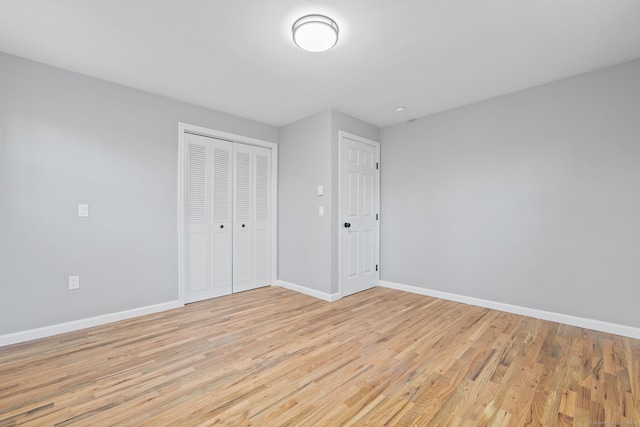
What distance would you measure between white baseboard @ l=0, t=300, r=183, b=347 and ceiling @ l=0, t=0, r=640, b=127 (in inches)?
97.8

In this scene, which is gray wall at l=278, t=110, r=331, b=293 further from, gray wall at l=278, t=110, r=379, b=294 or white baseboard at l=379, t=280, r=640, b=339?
white baseboard at l=379, t=280, r=640, b=339

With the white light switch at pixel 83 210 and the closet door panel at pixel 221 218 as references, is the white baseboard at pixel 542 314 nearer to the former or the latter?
the closet door panel at pixel 221 218

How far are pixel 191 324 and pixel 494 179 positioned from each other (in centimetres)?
383

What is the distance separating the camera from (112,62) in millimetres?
2602

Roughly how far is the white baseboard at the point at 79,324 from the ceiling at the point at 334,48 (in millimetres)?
2484

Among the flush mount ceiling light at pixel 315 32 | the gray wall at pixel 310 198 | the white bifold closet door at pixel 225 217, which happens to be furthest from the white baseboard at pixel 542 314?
the flush mount ceiling light at pixel 315 32

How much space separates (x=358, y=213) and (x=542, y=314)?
7.95ft

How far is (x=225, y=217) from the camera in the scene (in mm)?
3959

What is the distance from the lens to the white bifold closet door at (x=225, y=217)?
3641 millimetres

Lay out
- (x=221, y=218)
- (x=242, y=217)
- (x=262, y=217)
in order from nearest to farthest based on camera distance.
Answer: (x=221, y=218) → (x=242, y=217) → (x=262, y=217)

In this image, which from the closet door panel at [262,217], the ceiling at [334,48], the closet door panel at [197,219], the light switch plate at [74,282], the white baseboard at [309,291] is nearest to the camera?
the ceiling at [334,48]

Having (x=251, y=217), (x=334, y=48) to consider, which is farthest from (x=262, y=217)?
(x=334, y=48)

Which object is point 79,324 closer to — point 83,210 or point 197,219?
point 83,210

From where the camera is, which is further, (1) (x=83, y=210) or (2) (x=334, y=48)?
(1) (x=83, y=210)
